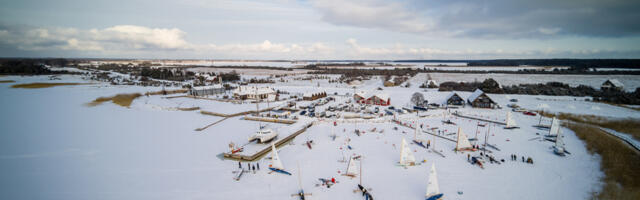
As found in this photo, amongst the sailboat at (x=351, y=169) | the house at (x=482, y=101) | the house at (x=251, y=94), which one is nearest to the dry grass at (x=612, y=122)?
the house at (x=482, y=101)

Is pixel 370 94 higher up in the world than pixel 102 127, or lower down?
higher up

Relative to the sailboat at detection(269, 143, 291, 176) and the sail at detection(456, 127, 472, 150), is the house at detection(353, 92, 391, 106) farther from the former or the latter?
the sailboat at detection(269, 143, 291, 176)

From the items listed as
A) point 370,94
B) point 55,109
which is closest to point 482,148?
point 370,94

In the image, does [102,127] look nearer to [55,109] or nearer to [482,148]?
[55,109]

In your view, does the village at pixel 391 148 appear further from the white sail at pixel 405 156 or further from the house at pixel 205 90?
the house at pixel 205 90

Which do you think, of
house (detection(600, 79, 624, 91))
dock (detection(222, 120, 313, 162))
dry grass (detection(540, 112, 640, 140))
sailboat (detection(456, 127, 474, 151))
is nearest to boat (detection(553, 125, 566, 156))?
sailboat (detection(456, 127, 474, 151))

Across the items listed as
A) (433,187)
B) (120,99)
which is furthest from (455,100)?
(120,99)

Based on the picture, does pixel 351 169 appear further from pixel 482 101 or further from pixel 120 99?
pixel 120 99
